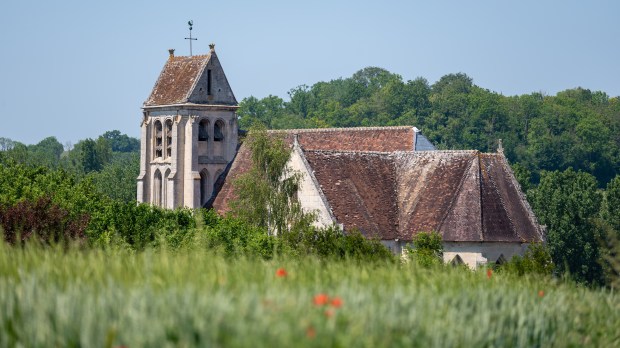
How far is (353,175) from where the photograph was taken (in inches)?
2057

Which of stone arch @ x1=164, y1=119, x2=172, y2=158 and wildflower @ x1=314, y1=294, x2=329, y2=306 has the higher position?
stone arch @ x1=164, y1=119, x2=172, y2=158

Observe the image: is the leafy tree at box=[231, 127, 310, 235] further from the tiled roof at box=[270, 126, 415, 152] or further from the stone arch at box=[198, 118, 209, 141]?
the stone arch at box=[198, 118, 209, 141]

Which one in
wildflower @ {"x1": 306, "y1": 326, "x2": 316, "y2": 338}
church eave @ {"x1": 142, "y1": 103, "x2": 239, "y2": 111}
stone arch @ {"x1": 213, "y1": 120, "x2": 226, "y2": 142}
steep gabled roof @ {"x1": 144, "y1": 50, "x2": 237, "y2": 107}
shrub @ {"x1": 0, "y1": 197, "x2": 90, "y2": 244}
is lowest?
wildflower @ {"x1": 306, "y1": 326, "x2": 316, "y2": 338}

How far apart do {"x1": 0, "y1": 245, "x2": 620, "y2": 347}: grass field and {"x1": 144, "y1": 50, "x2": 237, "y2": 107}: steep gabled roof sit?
44154mm

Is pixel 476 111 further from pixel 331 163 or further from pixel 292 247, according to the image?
pixel 292 247

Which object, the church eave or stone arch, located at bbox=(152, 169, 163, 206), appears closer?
the church eave

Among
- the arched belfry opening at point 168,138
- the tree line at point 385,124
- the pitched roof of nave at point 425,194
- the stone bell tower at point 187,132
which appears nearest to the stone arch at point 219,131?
the stone bell tower at point 187,132

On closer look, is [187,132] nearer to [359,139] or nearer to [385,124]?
[359,139]

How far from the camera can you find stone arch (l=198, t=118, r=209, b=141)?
2440 inches

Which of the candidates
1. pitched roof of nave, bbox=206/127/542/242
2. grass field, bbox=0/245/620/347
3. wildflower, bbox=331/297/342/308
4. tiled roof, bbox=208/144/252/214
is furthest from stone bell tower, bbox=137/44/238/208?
wildflower, bbox=331/297/342/308

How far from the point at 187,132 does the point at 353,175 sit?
12.1 metres

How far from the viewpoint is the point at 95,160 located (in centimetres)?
14738

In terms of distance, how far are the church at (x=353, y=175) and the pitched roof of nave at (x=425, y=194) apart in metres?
0.05

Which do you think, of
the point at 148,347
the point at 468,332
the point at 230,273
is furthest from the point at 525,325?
the point at 148,347
